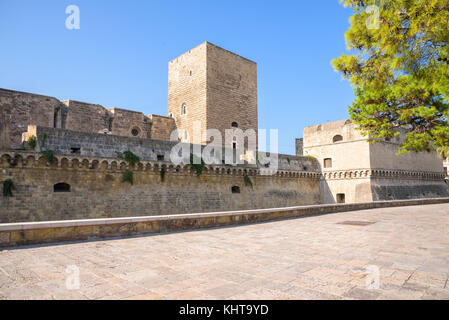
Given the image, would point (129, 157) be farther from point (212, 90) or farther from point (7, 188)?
point (212, 90)

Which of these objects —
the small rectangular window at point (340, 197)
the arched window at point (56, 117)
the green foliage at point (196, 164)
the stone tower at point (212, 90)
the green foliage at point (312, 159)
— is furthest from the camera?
the green foliage at point (312, 159)

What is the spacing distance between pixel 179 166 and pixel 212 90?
8.95 m

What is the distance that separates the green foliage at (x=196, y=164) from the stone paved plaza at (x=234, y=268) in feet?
Answer: 32.8

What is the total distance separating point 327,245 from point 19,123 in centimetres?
1733

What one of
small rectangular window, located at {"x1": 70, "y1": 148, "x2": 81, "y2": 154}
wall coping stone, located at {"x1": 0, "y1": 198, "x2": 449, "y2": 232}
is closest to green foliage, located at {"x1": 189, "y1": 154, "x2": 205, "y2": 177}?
small rectangular window, located at {"x1": 70, "y1": 148, "x2": 81, "y2": 154}

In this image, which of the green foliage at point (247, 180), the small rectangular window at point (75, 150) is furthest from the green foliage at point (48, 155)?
the green foliage at point (247, 180)

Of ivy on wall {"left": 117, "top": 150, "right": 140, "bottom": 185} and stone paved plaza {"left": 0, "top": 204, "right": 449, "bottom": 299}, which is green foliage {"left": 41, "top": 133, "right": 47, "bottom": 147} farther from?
stone paved plaza {"left": 0, "top": 204, "right": 449, "bottom": 299}

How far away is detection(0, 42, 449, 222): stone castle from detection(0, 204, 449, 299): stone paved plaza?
8097 mm

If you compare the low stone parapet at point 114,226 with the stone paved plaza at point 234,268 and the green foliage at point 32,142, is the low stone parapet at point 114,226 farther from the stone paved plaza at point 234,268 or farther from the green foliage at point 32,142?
the green foliage at point 32,142

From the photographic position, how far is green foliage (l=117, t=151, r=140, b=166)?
45.4 feet

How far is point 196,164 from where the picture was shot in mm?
16156

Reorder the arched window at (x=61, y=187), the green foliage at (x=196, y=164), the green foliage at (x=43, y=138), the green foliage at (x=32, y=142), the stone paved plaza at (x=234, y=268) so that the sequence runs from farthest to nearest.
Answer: the green foliage at (x=196, y=164) < the arched window at (x=61, y=187) < the green foliage at (x=43, y=138) < the green foliage at (x=32, y=142) < the stone paved plaza at (x=234, y=268)

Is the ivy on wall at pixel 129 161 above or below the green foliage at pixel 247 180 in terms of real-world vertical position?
above

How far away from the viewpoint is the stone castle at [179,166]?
12.1 metres
